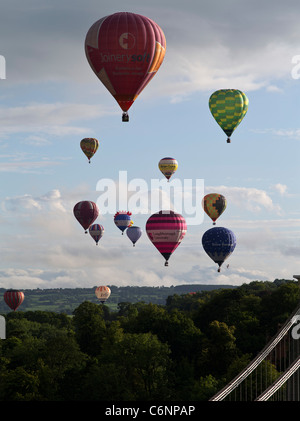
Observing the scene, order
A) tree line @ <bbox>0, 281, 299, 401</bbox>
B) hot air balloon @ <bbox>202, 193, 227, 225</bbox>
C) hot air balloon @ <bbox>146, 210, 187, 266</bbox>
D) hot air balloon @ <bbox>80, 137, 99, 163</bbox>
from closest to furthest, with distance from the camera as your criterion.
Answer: tree line @ <bbox>0, 281, 299, 401</bbox> < hot air balloon @ <bbox>146, 210, 187, 266</bbox> < hot air balloon @ <bbox>202, 193, 227, 225</bbox> < hot air balloon @ <bbox>80, 137, 99, 163</bbox>

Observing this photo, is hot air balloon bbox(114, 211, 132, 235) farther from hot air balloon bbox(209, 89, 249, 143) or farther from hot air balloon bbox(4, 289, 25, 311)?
hot air balloon bbox(209, 89, 249, 143)

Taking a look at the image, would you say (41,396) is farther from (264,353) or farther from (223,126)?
(264,353)

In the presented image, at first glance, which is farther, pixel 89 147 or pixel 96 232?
pixel 96 232

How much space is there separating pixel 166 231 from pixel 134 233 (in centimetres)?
5187

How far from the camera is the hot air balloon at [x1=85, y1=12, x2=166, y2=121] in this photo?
53.5 meters

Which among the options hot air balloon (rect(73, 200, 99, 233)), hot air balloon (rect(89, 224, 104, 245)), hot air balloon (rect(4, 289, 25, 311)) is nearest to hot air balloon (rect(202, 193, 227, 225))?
hot air balloon (rect(73, 200, 99, 233))

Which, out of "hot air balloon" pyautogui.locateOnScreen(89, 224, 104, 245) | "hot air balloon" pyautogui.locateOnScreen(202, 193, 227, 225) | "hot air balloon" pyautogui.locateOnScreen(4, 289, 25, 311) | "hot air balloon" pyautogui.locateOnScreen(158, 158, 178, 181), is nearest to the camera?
"hot air balloon" pyautogui.locateOnScreen(202, 193, 227, 225)

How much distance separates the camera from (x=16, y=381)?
7375cm

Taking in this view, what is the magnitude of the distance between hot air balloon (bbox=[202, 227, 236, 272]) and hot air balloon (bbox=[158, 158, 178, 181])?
1474cm

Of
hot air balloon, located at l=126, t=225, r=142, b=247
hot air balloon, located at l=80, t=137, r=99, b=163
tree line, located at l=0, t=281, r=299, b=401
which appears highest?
hot air balloon, located at l=80, t=137, r=99, b=163

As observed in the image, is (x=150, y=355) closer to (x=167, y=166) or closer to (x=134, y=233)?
(x=167, y=166)

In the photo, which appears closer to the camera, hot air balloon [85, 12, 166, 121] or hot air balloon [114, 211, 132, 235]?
hot air balloon [85, 12, 166, 121]

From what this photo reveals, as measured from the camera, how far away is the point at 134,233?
131 metres

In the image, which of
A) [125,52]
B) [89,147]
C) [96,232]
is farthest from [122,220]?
[125,52]
